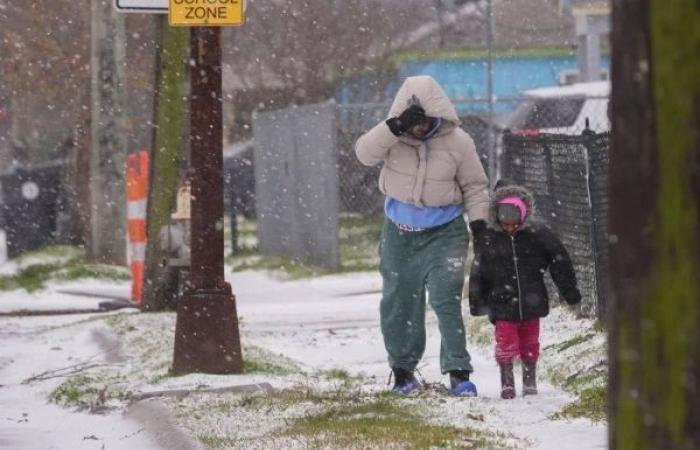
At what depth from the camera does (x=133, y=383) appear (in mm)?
9438

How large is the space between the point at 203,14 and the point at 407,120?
4.68ft

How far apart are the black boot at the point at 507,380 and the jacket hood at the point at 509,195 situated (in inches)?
27.1

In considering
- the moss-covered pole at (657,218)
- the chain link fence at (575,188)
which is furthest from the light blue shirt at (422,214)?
the moss-covered pole at (657,218)

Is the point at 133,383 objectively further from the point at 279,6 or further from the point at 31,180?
the point at 279,6

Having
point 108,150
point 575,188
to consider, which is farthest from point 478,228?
point 108,150

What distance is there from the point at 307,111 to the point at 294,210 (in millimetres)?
1347

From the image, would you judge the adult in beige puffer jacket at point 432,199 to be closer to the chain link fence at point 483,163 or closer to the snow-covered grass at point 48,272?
the chain link fence at point 483,163

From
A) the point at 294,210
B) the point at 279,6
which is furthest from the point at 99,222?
the point at 279,6

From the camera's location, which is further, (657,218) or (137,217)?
(137,217)

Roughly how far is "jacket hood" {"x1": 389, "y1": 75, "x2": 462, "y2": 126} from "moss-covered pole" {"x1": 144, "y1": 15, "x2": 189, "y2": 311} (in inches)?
201

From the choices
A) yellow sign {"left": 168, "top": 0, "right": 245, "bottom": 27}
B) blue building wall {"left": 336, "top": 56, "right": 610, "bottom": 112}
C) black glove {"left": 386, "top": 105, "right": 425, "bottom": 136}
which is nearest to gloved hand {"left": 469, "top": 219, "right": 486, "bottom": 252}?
black glove {"left": 386, "top": 105, "right": 425, "bottom": 136}

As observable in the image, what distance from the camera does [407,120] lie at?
27.8 feet

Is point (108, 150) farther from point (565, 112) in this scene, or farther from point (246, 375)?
point (246, 375)

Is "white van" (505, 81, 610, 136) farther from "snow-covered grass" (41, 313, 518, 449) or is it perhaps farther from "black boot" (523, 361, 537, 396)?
"black boot" (523, 361, 537, 396)
